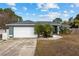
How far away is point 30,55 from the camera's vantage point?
1266 centimetres

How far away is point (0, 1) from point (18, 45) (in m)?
0.72

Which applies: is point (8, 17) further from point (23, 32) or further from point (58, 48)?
point (58, 48)

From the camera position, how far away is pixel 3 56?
41.5ft

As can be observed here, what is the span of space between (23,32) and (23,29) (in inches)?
2.6

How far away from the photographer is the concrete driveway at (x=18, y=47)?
12.7m

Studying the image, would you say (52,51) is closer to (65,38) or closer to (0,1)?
(65,38)

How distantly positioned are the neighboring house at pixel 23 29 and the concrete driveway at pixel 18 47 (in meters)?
0.08

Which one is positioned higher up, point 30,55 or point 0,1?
point 0,1

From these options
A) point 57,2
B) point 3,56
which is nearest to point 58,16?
point 57,2

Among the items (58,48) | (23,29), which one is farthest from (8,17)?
(58,48)

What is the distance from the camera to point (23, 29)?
41.8ft

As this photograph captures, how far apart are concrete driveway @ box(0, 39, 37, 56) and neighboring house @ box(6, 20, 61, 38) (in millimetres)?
84

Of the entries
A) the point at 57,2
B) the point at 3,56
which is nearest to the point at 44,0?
the point at 57,2

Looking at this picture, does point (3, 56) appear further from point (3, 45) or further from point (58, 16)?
point (58, 16)
